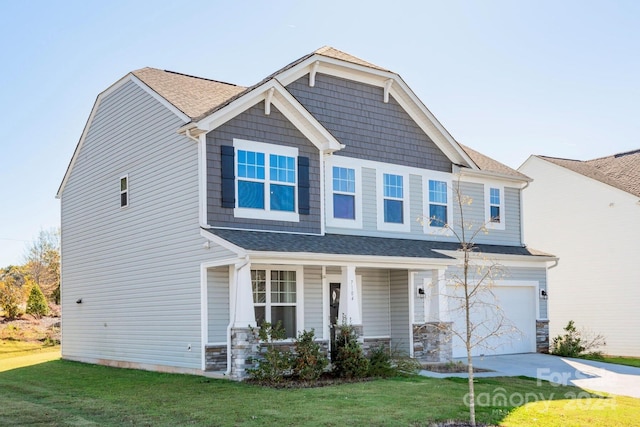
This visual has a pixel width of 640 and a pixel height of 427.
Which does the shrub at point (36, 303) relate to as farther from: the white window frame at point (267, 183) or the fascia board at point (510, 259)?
the fascia board at point (510, 259)

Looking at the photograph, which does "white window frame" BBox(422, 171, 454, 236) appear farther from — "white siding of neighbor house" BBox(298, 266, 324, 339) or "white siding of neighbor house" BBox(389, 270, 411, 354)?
"white siding of neighbor house" BBox(298, 266, 324, 339)

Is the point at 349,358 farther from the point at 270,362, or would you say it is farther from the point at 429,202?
the point at 429,202

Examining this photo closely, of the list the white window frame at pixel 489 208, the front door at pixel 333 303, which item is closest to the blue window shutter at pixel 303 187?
the front door at pixel 333 303

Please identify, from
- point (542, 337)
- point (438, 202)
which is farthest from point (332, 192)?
point (542, 337)

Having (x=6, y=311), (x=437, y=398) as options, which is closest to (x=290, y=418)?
(x=437, y=398)

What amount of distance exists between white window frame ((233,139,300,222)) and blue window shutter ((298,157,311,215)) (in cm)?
8

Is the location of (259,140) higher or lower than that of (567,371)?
higher

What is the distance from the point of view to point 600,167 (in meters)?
29.5

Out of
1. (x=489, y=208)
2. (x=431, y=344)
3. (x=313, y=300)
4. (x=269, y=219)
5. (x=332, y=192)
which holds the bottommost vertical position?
(x=431, y=344)

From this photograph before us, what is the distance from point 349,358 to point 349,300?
1.44 metres

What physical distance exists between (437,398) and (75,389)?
7.57 metres

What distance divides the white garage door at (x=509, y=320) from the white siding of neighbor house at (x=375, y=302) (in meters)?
2.33

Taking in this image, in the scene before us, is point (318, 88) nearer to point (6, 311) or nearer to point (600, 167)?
point (600, 167)

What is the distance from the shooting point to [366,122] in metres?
20.4
